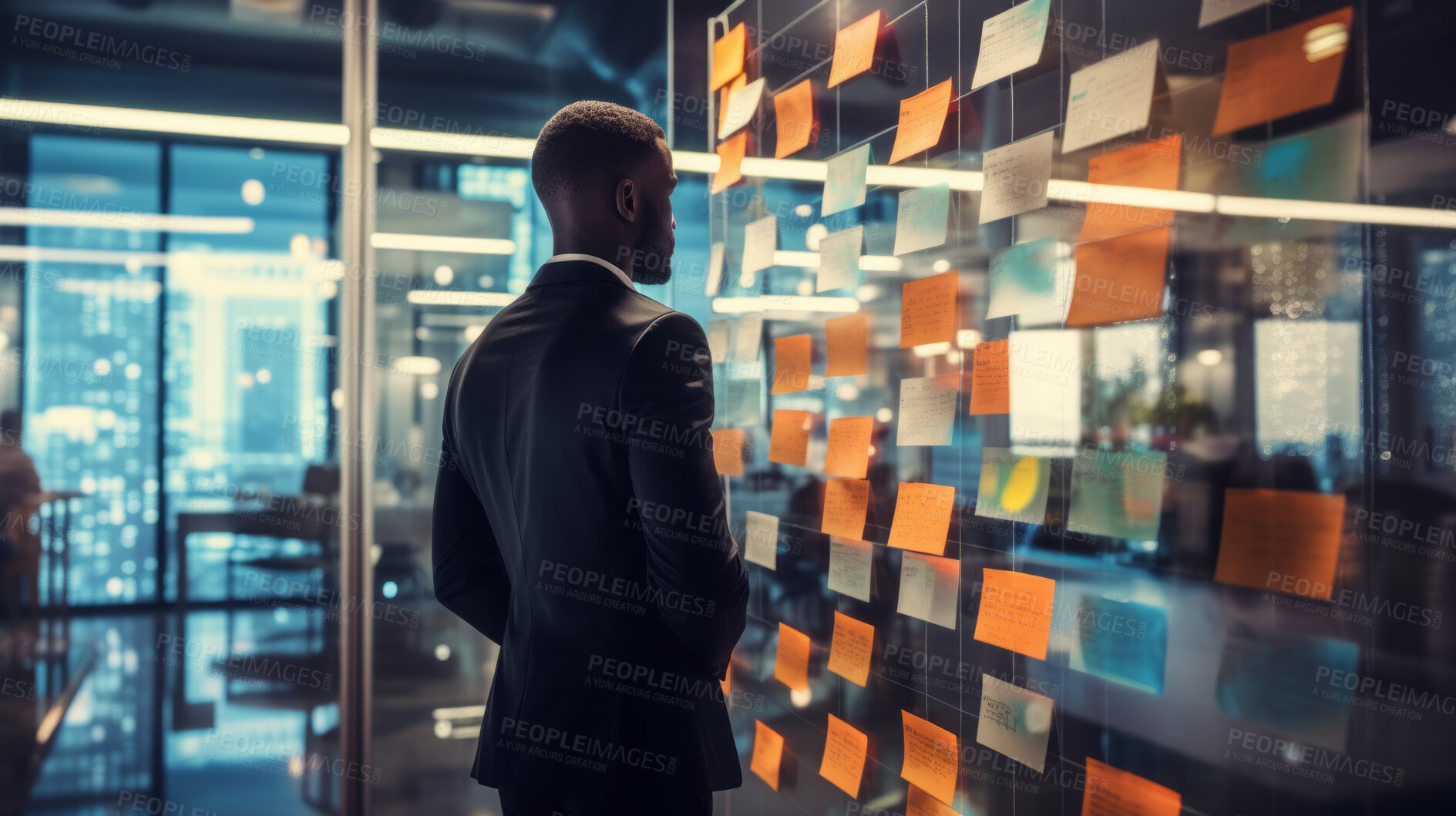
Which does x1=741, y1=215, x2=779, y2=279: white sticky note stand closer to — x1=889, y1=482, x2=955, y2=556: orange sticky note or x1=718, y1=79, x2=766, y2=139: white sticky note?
x1=718, y1=79, x2=766, y2=139: white sticky note

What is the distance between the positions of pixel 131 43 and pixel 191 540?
1478 millimetres

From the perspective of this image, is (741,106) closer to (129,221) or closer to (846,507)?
(846,507)

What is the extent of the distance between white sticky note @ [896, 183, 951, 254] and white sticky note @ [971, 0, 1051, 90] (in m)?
0.19

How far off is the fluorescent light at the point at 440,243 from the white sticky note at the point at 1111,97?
1.98 metres

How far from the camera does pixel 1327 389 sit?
936 mm

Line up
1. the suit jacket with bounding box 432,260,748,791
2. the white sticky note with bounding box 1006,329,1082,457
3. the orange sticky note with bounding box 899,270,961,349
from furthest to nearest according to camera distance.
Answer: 1. the orange sticky note with bounding box 899,270,961,349
2. the white sticky note with bounding box 1006,329,1082,457
3. the suit jacket with bounding box 432,260,748,791

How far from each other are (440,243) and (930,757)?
208 centimetres

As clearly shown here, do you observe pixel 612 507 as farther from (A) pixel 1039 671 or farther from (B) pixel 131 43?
(B) pixel 131 43

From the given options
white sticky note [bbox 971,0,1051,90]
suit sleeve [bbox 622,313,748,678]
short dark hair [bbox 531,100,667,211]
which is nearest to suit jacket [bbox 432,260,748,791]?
suit sleeve [bbox 622,313,748,678]

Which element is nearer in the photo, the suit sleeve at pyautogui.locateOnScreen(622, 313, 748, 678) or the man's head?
the suit sleeve at pyautogui.locateOnScreen(622, 313, 748, 678)

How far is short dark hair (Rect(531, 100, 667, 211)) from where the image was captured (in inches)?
46.4

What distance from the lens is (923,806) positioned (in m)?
1.64

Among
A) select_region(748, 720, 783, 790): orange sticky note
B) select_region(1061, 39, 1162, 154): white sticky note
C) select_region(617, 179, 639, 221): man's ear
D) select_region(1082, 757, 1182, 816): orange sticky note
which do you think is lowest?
select_region(748, 720, 783, 790): orange sticky note

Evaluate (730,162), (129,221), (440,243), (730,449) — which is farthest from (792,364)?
(129,221)
